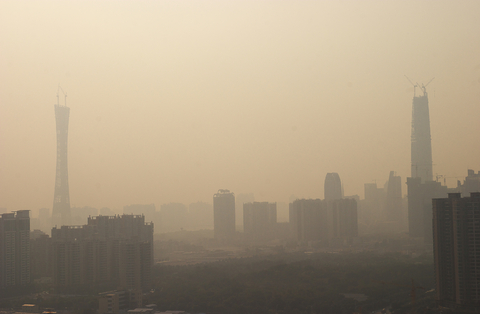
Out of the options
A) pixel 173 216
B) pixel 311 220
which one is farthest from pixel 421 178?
pixel 173 216

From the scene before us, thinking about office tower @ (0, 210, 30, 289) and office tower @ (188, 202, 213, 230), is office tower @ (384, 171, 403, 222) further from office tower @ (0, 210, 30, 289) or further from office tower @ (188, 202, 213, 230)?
office tower @ (0, 210, 30, 289)

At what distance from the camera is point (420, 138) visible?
1072 inches

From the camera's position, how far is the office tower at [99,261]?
39.6ft

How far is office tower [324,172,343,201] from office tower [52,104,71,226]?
39.7ft

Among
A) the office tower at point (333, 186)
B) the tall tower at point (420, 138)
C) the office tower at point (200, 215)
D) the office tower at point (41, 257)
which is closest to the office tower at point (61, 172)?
the office tower at point (41, 257)

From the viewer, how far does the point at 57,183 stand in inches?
803

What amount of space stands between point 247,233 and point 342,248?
646cm

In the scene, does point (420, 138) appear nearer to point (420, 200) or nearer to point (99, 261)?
point (420, 200)

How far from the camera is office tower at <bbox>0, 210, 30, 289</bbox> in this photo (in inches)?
493

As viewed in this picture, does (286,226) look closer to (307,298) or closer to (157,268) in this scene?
(157,268)

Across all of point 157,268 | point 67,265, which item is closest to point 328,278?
point 157,268

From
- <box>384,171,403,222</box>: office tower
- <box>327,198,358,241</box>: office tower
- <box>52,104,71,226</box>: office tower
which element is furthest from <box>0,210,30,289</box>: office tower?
<box>384,171,403,222</box>: office tower

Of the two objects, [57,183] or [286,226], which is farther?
[286,226]

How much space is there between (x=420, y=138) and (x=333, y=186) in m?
4.74
